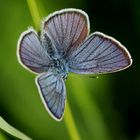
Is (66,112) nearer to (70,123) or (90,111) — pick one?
(70,123)

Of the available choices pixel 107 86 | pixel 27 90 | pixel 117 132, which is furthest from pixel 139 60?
pixel 27 90

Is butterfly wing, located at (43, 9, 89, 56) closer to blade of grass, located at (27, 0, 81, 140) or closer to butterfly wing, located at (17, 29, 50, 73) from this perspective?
butterfly wing, located at (17, 29, 50, 73)

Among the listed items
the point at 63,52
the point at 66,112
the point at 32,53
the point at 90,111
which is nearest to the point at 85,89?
→ the point at 90,111

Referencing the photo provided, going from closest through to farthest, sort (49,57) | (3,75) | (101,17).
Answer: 1. (49,57)
2. (3,75)
3. (101,17)

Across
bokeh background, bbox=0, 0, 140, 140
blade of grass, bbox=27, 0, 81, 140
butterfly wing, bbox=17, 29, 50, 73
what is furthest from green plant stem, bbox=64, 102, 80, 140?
bokeh background, bbox=0, 0, 140, 140

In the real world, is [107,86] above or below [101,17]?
below

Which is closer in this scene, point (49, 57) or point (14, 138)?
point (14, 138)

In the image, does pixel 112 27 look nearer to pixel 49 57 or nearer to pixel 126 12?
pixel 126 12
